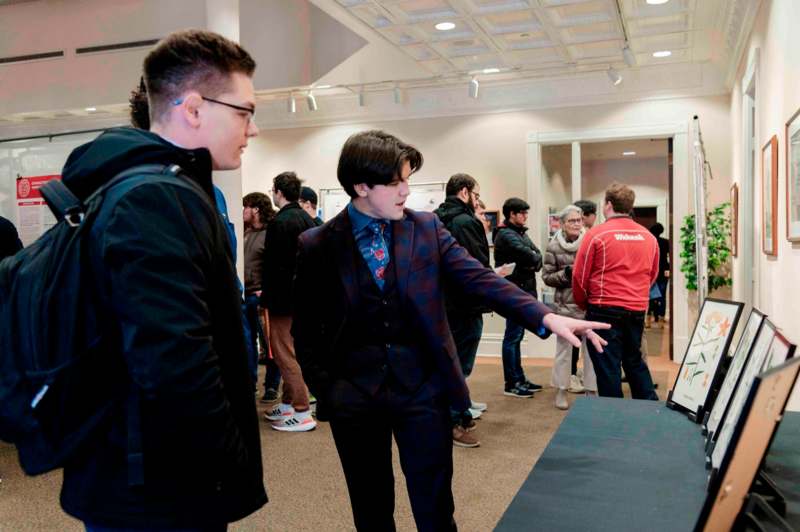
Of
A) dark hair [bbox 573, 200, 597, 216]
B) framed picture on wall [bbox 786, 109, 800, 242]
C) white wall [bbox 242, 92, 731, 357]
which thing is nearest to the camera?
framed picture on wall [bbox 786, 109, 800, 242]

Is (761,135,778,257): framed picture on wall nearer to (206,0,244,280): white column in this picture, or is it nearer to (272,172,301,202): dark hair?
(272,172,301,202): dark hair

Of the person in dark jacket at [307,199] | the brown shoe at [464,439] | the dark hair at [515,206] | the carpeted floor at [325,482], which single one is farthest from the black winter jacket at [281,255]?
the dark hair at [515,206]

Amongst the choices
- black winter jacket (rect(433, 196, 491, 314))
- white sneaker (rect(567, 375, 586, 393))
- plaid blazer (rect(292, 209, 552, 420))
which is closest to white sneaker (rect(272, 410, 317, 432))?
black winter jacket (rect(433, 196, 491, 314))

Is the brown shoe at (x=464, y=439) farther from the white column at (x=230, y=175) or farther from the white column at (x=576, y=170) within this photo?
→ the white column at (x=576, y=170)

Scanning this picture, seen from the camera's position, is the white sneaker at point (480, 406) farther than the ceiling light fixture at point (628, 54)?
No

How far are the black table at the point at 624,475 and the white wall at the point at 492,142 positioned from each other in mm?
6028

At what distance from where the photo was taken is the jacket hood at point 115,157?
4.05ft

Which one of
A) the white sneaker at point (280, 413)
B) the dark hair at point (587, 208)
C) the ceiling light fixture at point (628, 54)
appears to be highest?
the ceiling light fixture at point (628, 54)

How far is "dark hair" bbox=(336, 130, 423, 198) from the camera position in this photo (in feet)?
6.77

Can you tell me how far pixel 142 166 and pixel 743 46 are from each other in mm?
6055

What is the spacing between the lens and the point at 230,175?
4.99m

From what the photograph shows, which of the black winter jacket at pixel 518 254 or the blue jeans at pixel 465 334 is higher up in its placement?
the black winter jacket at pixel 518 254

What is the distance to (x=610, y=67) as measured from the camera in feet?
23.7

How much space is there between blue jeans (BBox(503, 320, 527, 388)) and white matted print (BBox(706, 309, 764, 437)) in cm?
373
